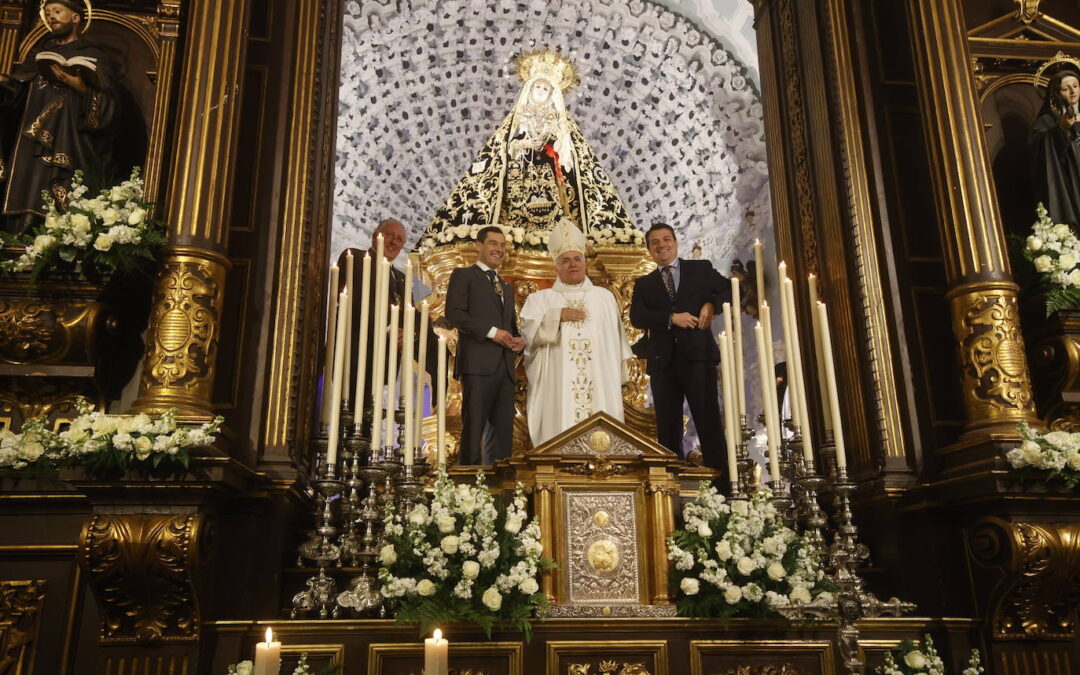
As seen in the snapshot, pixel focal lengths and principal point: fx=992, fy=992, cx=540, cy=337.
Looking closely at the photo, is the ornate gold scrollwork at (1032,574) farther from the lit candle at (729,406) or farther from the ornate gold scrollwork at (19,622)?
the ornate gold scrollwork at (19,622)

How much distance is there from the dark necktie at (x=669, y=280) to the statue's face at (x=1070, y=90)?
2.24 metres

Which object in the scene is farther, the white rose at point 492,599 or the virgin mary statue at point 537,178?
the virgin mary statue at point 537,178

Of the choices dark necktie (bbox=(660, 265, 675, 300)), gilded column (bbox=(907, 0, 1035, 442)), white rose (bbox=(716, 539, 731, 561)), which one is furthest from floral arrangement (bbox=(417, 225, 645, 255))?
white rose (bbox=(716, 539, 731, 561))

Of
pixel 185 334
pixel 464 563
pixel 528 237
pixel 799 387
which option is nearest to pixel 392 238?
pixel 528 237

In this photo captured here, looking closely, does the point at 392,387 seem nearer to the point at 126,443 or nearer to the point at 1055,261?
the point at 126,443

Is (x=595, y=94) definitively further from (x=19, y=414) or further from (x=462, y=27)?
(x=19, y=414)

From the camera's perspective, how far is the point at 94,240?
3.91m

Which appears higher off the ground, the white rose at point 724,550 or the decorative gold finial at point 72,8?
the decorative gold finial at point 72,8

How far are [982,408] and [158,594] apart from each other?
11.2 feet

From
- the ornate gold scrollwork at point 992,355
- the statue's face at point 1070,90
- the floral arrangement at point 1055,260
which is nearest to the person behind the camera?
the ornate gold scrollwork at point 992,355

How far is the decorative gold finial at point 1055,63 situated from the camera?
17.5 ft

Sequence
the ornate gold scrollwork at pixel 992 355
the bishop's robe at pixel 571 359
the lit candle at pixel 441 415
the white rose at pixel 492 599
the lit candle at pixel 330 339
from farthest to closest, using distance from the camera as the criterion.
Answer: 1. the bishop's robe at pixel 571 359
2. the lit candle at pixel 330 339
3. the ornate gold scrollwork at pixel 992 355
4. the lit candle at pixel 441 415
5. the white rose at pixel 492 599

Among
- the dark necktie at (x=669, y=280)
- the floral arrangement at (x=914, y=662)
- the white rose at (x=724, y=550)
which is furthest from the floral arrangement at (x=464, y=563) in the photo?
the dark necktie at (x=669, y=280)

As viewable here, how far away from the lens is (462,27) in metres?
8.65
